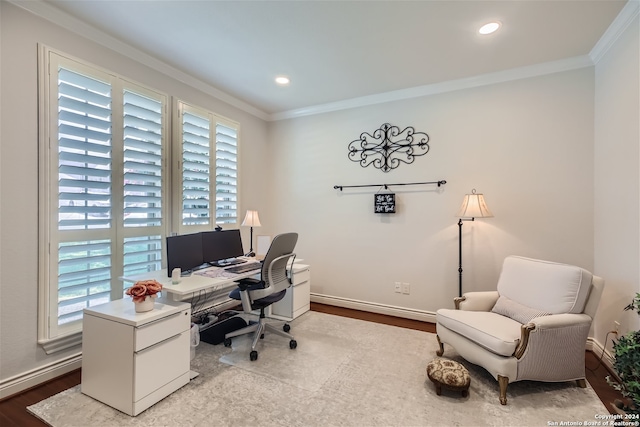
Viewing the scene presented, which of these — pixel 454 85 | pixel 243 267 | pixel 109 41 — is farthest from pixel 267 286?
pixel 454 85

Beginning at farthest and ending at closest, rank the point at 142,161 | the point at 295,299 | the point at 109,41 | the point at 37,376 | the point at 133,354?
1. the point at 295,299
2. the point at 142,161
3. the point at 109,41
4. the point at 37,376
5. the point at 133,354

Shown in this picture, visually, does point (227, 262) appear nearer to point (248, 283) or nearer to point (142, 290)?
point (248, 283)

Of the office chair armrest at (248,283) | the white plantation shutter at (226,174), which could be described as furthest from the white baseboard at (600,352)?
the white plantation shutter at (226,174)

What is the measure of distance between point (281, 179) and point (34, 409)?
3360 mm

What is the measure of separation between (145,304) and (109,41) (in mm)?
2263

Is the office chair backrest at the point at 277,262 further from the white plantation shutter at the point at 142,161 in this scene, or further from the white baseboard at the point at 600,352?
the white baseboard at the point at 600,352

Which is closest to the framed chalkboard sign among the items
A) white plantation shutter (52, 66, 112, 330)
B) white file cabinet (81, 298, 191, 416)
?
white file cabinet (81, 298, 191, 416)

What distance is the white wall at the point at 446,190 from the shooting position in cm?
281

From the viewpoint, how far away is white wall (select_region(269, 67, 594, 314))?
2.81m

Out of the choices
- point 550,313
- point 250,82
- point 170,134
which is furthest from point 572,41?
point 170,134

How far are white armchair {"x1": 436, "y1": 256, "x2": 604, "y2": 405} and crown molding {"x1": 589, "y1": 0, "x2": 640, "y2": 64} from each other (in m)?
1.86

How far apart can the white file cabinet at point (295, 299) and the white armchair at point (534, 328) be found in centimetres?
159

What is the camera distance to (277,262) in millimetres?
2664

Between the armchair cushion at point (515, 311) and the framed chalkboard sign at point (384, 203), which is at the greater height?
the framed chalkboard sign at point (384, 203)
